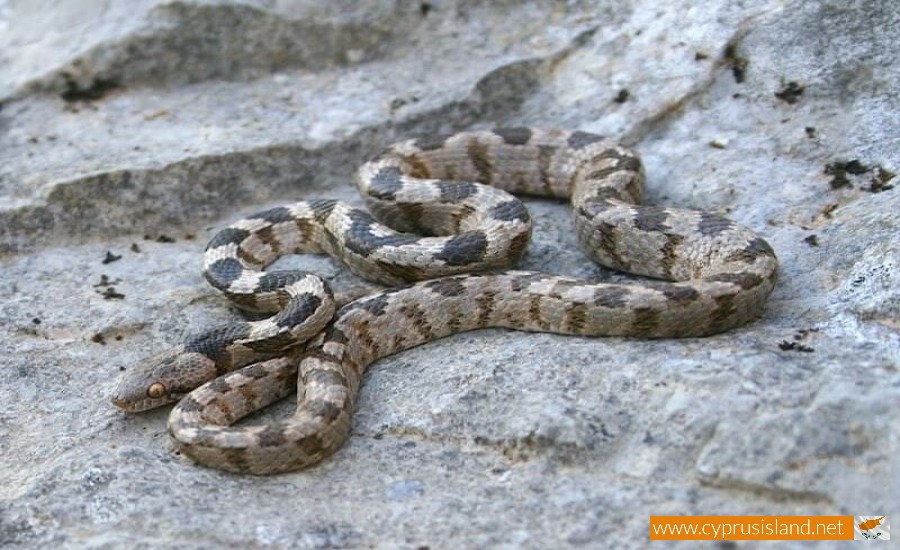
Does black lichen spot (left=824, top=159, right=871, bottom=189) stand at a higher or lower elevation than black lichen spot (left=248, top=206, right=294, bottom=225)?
higher

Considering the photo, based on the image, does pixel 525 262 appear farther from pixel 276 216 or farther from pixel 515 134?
pixel 276 216

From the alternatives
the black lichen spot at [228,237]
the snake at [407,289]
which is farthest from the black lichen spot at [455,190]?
the black lichen spot at [228,237]

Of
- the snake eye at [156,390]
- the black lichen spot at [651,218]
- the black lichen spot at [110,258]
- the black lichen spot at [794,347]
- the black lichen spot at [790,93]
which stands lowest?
the snake eye at [156,390]

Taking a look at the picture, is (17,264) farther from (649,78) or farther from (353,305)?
(649,78)

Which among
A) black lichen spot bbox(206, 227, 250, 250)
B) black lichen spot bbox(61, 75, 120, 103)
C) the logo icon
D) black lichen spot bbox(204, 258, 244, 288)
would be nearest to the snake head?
black lichen spot bbox(204, 258, 244, 288)

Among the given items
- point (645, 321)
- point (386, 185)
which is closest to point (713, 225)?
point (645, 321)

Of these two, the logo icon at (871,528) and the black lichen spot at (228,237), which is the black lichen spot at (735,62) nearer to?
the black lichen spot at (228,237)

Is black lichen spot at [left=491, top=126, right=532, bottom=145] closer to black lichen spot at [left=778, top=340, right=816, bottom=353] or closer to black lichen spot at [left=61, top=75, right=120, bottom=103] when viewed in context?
black lichen spot at [left=778, top=340, right=816, bottom=353]
